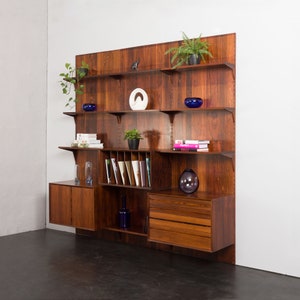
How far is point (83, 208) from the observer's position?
5.15 m

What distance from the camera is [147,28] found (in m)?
5.06

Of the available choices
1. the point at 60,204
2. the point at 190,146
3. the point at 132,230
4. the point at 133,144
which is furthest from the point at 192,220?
the point at 60,204

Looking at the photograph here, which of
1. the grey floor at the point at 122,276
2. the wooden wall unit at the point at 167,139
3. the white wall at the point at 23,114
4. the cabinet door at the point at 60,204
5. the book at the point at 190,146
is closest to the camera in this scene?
the grey floor at the point at 122,276

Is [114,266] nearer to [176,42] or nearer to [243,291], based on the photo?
[243,291]

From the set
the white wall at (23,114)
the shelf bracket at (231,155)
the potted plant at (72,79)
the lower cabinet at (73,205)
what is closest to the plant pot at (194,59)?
the shelf bracket at (231,155)

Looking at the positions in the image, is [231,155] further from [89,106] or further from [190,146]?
[89,106]

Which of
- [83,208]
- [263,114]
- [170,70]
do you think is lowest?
[83,208]

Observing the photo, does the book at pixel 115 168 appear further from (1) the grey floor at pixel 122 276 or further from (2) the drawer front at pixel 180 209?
(1) the grey floor at pixel 122 276

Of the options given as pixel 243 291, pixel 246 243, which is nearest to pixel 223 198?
pixel 246 243

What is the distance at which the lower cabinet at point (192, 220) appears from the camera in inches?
162

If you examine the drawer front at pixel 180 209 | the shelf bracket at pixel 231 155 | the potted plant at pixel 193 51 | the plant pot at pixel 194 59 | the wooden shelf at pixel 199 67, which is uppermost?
the potted plant at pixel 193 51

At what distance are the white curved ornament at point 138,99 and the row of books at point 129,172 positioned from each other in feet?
2.02

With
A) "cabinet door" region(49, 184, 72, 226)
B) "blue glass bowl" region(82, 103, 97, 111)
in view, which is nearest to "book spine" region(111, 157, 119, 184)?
"cabinet door" region(49, 184, 72, 226)

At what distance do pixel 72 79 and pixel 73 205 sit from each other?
5.10ft
